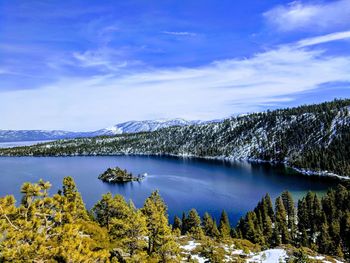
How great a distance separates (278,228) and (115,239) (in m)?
66.2

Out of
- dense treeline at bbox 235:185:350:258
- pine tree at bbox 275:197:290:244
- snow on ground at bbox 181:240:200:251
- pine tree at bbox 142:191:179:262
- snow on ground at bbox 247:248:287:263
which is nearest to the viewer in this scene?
pine tree at bbox 142:191:179:262

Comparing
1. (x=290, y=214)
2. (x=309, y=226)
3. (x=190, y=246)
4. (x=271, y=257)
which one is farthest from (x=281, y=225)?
(x=271, y=257)

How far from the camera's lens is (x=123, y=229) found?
48.1 m

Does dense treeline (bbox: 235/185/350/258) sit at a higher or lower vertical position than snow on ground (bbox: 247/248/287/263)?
lower

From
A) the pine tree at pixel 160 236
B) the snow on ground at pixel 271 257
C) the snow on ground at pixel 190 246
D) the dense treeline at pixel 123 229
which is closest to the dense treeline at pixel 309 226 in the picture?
the dense treeline at pixel 123 229

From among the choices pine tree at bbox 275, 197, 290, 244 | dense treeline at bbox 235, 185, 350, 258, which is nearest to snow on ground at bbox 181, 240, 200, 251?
dense treeline at bbox 235, 185, 350, 258

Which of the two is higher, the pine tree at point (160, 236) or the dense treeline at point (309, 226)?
the pine tree at point (160, 236)

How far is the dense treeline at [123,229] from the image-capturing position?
22.1 m

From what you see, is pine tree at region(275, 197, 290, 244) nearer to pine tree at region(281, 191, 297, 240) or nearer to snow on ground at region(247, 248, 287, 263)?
pine tree at region(281, 191, 297, 240)

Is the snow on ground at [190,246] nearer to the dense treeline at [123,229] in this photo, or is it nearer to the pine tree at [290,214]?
the dense treeline at [123,229]

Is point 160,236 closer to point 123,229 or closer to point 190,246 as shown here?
point 123,229

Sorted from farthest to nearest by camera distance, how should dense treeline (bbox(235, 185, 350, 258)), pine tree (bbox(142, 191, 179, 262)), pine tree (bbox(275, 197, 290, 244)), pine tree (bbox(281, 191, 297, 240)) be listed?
pine tree (bbox(281, 191, 297, 240)), pine tree (bbox(275, 197, 290, 244)), dense treeline (bbox(235, 185, 350, 258)), pine tree (bbox(142, 191, 179, 262))

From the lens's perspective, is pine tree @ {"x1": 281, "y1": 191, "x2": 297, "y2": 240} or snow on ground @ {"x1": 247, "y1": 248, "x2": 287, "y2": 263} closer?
snow on ground @ {"x1": 247, "y1": 248, "x2": 287, "y2": 263}

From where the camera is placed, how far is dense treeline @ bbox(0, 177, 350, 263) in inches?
869
